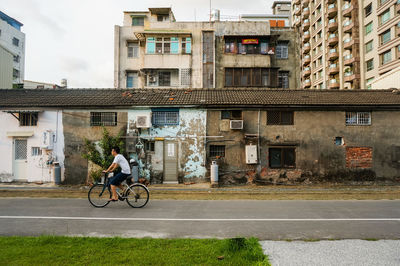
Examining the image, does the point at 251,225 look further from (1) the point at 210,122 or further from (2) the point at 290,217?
(1) the point at 210,122

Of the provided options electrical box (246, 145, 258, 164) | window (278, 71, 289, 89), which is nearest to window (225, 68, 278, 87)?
window (278, 71, 289, 89)

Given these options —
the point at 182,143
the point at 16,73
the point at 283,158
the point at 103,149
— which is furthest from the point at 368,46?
the point at 16,73

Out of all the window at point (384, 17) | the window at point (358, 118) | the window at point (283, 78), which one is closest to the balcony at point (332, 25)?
the window at point (384, 17)

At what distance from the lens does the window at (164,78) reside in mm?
29406

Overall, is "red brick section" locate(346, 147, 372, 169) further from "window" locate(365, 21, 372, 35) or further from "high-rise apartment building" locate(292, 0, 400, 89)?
"window" locate(365, 21, 372, 35)

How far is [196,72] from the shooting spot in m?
30.0

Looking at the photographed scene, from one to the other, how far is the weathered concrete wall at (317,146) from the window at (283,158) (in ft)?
0.78

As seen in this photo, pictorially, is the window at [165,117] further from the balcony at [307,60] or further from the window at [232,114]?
the balcony at [307,60]

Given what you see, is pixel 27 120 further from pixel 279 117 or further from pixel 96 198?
pixel 279 117

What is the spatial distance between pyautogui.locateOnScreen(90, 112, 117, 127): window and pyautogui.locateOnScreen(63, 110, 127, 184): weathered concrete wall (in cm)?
19

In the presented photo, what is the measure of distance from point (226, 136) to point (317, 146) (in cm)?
522

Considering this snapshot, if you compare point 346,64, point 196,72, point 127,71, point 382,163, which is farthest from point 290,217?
point 346,64

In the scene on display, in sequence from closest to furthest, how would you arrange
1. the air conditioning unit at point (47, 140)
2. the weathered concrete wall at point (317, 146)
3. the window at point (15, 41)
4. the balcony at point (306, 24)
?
the weathered concrete wall at point (317, 146) → the air conditioning unit at point (47, 140) → the window at point (15, 41) → the balcony at point (306, 24)

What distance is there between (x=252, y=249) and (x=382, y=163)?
14192 millimetres
